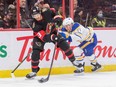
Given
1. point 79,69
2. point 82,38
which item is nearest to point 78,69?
point 79,69

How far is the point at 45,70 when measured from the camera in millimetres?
7215

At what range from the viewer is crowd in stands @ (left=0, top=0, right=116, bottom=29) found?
7.19 meters

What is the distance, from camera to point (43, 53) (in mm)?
7199

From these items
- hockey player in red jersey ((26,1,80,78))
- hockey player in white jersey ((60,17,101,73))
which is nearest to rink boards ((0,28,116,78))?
hockey player in white jersey ((60,17,101,73))

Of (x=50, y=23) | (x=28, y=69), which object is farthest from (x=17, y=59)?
(x=50, y=23)

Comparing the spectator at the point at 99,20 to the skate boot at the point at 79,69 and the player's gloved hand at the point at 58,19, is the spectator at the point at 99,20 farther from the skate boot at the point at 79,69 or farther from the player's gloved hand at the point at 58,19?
the player's gloved hand at the point at 58,19

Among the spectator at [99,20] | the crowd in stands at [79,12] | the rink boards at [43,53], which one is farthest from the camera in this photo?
the spectator at [99,20]

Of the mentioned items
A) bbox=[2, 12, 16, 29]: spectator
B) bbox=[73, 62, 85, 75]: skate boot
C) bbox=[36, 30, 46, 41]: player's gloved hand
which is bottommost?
bbox=[73, 62, 85, 75]: skate boot

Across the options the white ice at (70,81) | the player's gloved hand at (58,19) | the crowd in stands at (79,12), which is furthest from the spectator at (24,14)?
the white ice at (70,81)

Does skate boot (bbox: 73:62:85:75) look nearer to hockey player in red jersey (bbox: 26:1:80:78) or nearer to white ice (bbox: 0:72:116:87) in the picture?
white ice (bbox: 0:72:116:87)

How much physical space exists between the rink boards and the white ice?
201mm

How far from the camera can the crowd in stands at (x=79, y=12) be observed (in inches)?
283

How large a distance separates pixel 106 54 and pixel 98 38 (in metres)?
0.33

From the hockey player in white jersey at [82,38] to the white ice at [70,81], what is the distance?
0.79 ft
